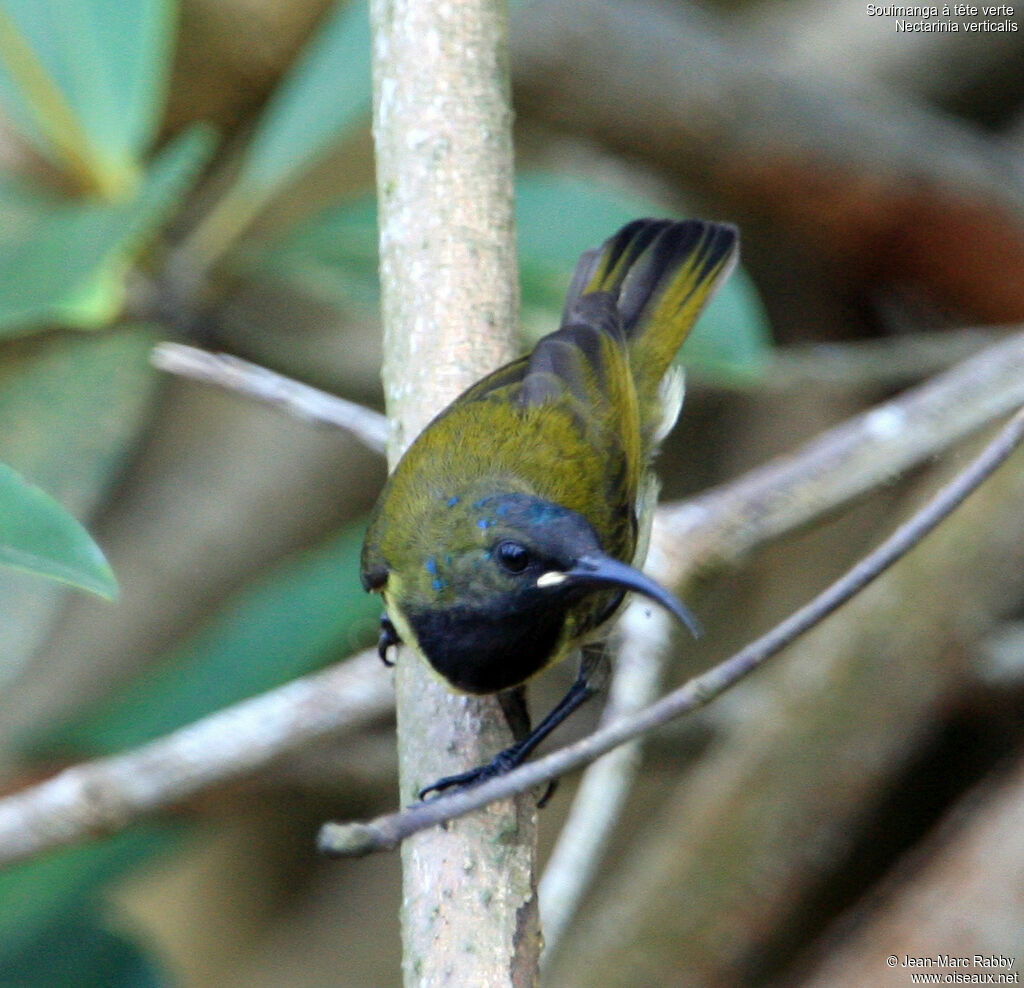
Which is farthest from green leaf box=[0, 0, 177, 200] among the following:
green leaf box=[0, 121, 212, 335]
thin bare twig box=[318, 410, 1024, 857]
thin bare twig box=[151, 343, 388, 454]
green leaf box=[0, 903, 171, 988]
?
thin bare twig box=[318, 410, 1024, 857]

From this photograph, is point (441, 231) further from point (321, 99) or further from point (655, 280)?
point (321, 99)

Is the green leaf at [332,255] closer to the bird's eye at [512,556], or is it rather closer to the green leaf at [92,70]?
the green leaf at [92,70]

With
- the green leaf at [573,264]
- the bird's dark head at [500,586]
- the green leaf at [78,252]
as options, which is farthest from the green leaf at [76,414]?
the bird's dark head at [500,586]

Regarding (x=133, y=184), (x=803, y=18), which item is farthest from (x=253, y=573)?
(x=803, y=18)

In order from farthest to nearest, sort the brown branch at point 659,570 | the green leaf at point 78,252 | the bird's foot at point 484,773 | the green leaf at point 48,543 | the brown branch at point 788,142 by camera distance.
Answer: the brown branch at point 788,142
the green leaf at point 78,252
the brown branch at point 659,570
the bird's foot at point 484,773
the green leaf at point 48,543

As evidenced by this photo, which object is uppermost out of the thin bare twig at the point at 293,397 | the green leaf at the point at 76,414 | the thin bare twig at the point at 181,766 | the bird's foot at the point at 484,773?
the thin bare twig at the point at 293,397

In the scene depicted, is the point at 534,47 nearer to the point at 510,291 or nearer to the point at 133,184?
the point at 133,184

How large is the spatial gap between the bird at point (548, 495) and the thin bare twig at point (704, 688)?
0.31 meters

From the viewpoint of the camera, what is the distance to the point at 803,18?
12.3 ft

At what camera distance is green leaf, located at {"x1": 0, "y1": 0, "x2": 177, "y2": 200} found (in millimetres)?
2775

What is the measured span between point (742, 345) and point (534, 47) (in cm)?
107

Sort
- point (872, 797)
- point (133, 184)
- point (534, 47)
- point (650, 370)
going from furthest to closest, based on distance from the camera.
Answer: point (534, 47), point (133, 184), point (872, 797), point (650, 370)

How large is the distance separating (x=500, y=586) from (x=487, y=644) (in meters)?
0.08

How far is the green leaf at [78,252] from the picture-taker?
2.36 meters
